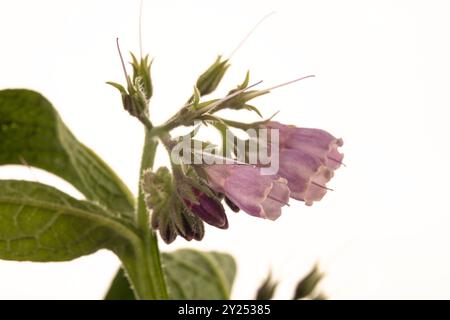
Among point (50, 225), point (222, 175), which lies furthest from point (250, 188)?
point (50, 225)

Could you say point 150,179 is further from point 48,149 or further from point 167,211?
point 48,149

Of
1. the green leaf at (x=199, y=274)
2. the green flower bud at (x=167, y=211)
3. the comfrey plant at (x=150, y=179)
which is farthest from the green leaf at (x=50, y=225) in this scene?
the green leaf at (x=199, y=274)

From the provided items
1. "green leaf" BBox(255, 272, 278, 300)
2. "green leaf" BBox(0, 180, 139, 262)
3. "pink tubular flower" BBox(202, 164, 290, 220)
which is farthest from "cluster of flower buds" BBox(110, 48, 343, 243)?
"green leaf" BBox(255, 272, 278, 300)

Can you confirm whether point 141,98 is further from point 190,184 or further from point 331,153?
point 331,153

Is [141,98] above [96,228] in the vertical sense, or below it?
above

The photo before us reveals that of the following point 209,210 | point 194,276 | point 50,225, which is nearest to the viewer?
point 209,210

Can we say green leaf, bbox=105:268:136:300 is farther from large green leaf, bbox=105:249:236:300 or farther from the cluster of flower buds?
the cluster of flower buds

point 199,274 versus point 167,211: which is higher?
point 167,211

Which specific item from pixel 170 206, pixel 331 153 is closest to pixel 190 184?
pixel 170 206
